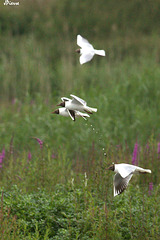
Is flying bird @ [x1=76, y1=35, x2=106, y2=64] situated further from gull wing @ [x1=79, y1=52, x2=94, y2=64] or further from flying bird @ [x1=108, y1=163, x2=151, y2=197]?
flying bird @ [x1=108, y1=163, x2=151, y2=197]

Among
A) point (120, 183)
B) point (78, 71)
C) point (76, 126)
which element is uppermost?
point (78, 71)

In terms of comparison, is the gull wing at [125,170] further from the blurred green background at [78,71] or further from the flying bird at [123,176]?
the blurred green background at [78,71]

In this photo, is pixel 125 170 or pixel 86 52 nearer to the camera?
pixel 125 170

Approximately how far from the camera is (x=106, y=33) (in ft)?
40.8

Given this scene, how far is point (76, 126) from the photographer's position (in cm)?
673

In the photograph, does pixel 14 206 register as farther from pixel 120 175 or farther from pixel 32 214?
pixel 120 175

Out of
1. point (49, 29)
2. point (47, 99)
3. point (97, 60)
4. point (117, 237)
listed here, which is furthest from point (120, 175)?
point (49, 29)

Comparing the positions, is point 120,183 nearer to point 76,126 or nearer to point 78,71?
point 76,126

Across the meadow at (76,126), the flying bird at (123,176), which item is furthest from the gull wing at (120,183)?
the meadow at (76,126)

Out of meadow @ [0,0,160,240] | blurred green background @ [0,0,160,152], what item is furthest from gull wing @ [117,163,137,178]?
blurred green background @ [0,0,160,152]

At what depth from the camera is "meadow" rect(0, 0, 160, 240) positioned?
12.0ft

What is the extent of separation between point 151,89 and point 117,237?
473 cm

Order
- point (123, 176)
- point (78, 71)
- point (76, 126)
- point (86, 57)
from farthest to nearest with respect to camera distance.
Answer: point (78, 71)
point (76, 126)
point (86, 57)
point (123, 176)

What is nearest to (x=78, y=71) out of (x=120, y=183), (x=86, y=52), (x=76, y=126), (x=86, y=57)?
(x=76, y=126)
